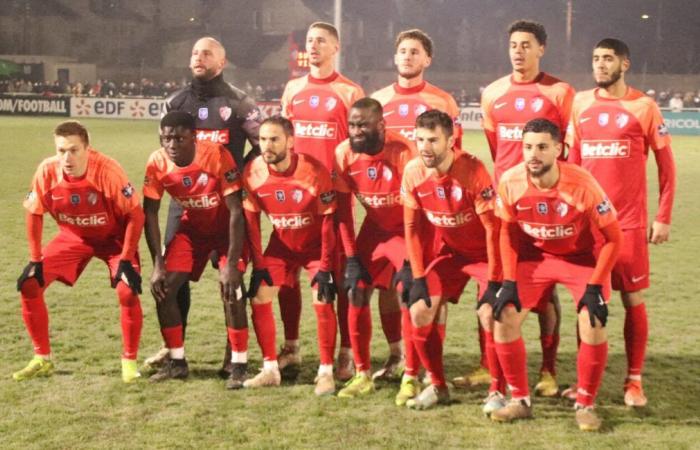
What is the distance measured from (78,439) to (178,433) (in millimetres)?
540

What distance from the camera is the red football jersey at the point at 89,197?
6.28 meters

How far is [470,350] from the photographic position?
23.7 ft

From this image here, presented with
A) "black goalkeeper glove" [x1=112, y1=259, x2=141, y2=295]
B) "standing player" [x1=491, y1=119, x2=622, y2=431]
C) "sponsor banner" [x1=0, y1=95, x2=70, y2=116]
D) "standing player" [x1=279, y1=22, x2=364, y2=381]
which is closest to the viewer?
"standing player" [x1=491, y1=119, x2=622, y2=431]

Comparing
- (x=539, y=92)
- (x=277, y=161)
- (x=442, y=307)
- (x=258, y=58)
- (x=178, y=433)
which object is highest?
(x=258, y=58)

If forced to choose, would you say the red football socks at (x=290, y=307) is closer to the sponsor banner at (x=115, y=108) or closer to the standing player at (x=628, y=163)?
the standing player at (x=628, y=163)

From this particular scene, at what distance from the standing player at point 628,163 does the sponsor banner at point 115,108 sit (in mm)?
31921

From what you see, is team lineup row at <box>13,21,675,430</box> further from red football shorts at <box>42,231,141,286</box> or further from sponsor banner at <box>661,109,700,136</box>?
sponsor banner at <box>661,109,700,136</box>

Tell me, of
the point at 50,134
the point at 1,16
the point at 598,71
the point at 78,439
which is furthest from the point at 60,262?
the point at 1,16

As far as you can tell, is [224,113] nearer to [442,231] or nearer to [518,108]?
[442,231]

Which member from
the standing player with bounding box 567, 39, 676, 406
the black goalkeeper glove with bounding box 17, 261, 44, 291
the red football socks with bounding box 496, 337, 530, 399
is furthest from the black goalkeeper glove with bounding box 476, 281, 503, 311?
the black goalkeeper glove with bounding box 17, 261, 44, 291

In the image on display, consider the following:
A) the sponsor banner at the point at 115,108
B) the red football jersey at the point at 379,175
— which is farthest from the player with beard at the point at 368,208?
the sponsor banner at the point at 115,108

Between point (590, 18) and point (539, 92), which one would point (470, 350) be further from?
point (590, 18)

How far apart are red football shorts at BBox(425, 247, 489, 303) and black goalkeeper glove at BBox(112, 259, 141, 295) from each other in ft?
6.45

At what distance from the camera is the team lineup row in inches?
214
